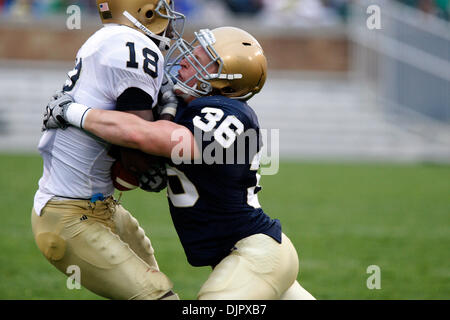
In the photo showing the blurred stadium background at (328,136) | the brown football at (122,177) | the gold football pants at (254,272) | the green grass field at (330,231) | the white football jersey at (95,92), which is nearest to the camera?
the gold football pants at (254,272)

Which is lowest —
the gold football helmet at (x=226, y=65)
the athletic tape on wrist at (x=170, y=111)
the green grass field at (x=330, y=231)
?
the green grass field at (x=330, y=231)

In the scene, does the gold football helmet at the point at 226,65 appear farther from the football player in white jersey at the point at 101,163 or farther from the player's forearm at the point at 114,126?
the player's forearm at the point at 114,126

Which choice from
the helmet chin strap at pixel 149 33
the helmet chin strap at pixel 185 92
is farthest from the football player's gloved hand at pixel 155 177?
the helmet chin strap at pixel 149 33

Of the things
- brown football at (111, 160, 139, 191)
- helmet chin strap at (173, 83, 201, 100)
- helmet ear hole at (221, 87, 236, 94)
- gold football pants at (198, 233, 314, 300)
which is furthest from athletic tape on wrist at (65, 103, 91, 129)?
gold football pants at (198, 233, 314, 300)

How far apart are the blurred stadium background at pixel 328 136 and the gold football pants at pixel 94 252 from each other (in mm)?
1723

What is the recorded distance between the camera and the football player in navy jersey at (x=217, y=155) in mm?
2895

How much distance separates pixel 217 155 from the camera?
9.69ft

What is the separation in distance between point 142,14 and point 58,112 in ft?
2.02

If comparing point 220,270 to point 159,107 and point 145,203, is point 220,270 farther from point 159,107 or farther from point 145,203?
point 145,203

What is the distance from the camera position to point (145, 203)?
8578 millimetres

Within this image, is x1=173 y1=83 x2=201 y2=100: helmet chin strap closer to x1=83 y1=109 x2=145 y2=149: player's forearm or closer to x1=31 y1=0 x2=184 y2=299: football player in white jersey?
x1=31 y1=0 x2=184 y2=299: football player in white jersey

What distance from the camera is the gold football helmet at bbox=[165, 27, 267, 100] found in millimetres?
3090

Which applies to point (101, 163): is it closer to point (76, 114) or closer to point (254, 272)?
point (76, 114)
